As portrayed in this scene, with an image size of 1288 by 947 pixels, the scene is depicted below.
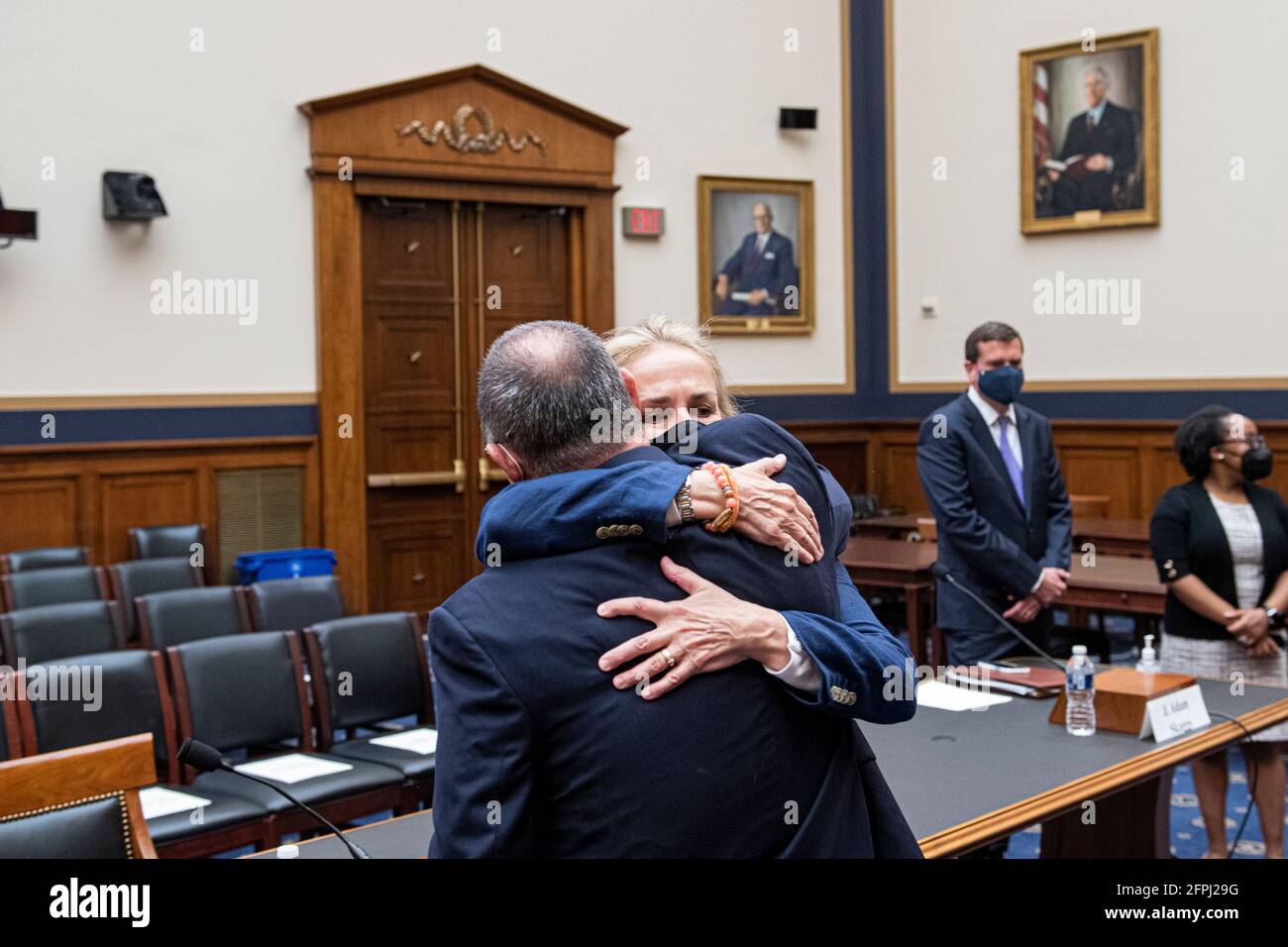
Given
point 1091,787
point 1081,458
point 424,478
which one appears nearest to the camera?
point 1091,787

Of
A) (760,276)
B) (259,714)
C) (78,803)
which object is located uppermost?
(760,276)

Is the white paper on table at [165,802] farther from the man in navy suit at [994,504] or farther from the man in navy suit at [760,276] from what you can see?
the man in navy suit at [760,276]

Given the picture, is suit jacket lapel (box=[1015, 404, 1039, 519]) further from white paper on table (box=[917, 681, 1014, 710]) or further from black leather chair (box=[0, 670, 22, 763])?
black leather chair (box=[0, 670, 22, 763])

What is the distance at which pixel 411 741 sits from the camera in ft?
17.0

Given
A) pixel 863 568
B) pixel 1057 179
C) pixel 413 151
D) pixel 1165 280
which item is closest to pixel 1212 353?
pixel 1165 280

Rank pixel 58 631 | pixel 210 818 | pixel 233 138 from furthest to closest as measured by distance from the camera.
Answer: pixel 233 138 < pixel 58 631 < pixel 210 818

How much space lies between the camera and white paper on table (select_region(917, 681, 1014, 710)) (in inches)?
154

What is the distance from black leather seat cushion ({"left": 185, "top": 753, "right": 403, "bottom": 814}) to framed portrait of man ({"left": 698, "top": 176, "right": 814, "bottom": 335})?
7036mm

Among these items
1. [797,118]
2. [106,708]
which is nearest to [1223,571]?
[106,708]

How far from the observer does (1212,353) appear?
10234mm

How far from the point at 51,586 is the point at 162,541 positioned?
1.71 metres

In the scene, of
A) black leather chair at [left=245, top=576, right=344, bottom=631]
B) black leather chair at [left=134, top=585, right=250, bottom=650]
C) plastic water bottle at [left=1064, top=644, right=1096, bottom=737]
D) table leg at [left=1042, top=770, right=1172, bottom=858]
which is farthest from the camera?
black leather chair at [left=245, top=576, right=344, bottom=631]

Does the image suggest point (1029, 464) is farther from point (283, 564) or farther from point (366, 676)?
point (283, 564)

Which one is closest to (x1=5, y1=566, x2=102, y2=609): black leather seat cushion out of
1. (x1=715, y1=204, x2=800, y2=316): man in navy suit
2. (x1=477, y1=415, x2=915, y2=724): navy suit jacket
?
(x1=715, y1=204, x2=800, y2=316): man in navy suit
